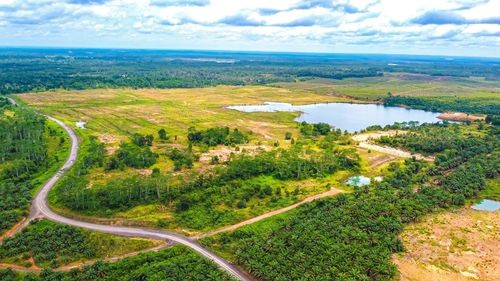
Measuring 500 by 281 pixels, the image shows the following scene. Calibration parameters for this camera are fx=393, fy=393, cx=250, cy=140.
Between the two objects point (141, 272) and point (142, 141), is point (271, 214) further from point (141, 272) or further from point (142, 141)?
point (142, 141)

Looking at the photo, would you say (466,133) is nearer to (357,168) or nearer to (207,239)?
(357,168)

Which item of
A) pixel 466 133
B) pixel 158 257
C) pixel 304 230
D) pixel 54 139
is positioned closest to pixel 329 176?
pixel 304 230

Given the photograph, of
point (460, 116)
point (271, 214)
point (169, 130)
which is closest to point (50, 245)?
point (271, 214)

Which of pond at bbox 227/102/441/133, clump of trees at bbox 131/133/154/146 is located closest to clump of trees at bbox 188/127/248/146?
clump of trees at bbox 131/133/154/146

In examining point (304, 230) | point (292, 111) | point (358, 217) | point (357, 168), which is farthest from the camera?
point (292, 111)

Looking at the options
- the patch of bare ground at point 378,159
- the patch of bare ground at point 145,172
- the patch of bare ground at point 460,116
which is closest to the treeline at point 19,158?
the patch of bare ground at point 145,172

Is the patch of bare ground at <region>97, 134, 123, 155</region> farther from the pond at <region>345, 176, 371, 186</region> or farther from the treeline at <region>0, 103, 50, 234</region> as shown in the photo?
the pond at <region>345, 176, 371, 186</region>

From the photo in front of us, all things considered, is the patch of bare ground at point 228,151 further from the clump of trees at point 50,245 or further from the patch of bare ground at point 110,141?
the clump of trees at point 50,245

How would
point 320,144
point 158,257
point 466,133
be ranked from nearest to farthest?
point 158,257 → point 320,144 → point 466,133
